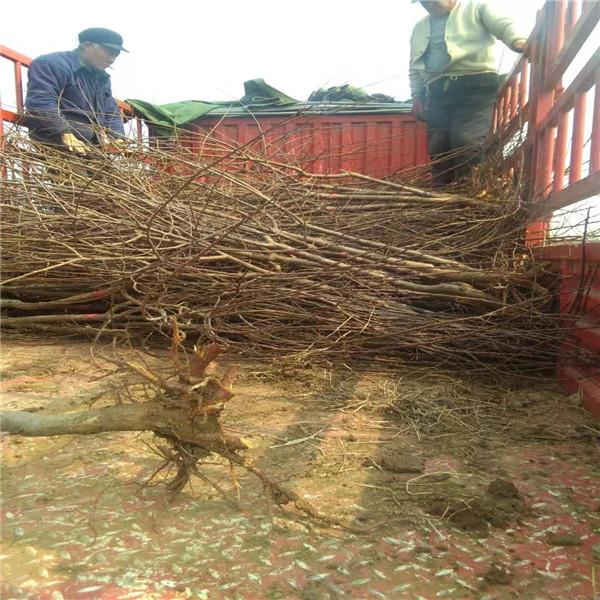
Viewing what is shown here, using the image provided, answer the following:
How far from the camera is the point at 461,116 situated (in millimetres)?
4512

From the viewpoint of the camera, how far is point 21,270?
321 cm

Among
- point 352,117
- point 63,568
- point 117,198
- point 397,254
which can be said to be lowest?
point 63,568

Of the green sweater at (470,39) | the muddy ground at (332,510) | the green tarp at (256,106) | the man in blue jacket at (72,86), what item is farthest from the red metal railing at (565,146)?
the man in blue jacket at (72,86)

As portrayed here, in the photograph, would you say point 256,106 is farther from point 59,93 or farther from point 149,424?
point 149,424

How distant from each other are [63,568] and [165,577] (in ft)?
0.83

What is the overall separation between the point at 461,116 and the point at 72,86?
140 inches

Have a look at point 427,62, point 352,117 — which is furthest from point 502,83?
point 352,117

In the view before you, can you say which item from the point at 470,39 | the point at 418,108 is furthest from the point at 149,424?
the point at 418,108

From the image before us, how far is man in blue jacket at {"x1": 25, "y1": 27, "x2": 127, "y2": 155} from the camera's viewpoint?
393 cm

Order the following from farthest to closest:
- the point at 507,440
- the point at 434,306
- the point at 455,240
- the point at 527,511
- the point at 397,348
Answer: the point at 455,240 < the point at 434,306 < the point at 397,348 < the point at 507,440 < the point at 527,511

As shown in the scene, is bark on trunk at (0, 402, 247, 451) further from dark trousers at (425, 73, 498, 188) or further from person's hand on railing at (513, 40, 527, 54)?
person's hand on railing at (513, 40, 527, 54)

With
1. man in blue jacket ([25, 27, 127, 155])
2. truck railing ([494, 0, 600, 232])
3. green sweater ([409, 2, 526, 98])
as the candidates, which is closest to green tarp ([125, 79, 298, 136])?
man in blue jacket ([25, 27, 127, 155])

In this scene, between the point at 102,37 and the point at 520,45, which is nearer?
the point at 520,45

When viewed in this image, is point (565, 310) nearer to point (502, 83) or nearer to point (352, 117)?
point (502, 83)
